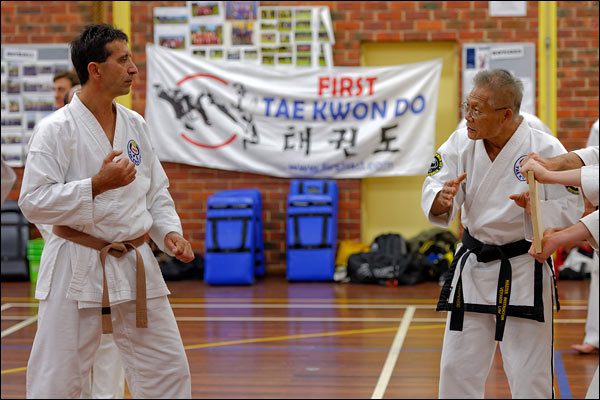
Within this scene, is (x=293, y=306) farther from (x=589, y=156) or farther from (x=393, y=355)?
(x=589, y=156)

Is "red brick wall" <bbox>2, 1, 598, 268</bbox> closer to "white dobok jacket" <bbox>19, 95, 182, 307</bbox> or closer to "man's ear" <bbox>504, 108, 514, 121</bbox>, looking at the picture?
"man's ear" <bbox>504, 108, 514, 121</bbox>

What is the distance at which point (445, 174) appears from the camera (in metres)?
3.80

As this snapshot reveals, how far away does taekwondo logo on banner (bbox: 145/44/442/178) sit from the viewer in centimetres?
A: 1037

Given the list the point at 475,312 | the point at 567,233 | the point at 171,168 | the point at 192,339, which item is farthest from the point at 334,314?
the point at 567,233

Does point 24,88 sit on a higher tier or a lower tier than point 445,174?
higher

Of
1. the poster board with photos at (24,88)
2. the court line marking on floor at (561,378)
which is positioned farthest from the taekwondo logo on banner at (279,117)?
the court line marking on floor at (561,378)

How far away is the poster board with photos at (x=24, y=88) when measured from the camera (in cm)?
1071

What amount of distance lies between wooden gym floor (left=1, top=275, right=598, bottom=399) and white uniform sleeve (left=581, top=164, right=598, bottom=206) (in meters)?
3.02

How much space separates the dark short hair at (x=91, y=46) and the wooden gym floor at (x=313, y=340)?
2523 millimetres

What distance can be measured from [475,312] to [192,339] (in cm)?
364

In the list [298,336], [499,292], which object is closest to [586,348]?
[298,336]

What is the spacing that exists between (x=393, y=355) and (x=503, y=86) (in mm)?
3204

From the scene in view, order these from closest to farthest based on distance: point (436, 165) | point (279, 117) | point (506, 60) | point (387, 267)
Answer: point (436, 165) < point (387, 267) < point (506, 60) < point (279, 117)

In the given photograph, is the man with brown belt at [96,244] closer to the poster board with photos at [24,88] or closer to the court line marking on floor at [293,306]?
the court line marking on floor at [293,306]
